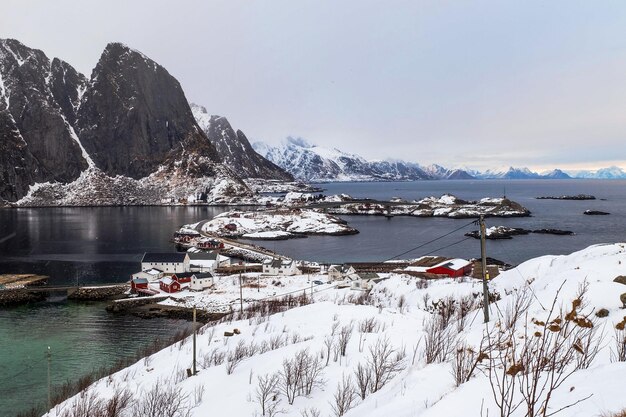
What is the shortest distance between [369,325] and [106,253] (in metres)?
64.0

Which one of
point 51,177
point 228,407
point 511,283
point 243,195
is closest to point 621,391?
point 228,407

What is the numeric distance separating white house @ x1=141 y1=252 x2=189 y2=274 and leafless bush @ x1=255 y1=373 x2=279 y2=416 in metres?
44.2

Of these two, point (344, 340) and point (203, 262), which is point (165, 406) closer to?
point (344, 340)

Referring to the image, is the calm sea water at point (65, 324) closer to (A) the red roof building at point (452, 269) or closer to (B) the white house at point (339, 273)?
(B) the white house at point (339, 273)

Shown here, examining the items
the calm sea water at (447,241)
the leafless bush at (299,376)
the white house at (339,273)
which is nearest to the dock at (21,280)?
the white house at (339,273)

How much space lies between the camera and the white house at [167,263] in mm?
52188

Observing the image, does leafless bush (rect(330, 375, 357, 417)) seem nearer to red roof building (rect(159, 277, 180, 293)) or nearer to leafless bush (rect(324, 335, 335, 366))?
leafless bush (rect(324, 335, 335, 366))

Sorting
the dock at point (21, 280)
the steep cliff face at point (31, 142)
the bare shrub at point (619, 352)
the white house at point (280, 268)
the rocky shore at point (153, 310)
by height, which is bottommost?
the rocky shore at point (153, 310)

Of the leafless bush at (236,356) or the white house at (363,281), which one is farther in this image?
the white house at (363,281)

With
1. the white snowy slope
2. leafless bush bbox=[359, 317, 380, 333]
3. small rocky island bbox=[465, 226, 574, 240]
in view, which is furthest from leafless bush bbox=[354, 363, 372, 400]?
small rocky island bbox=[465, 226, 574, 240]

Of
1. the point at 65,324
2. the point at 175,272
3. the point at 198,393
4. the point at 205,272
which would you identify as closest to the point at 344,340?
the point at 198,393

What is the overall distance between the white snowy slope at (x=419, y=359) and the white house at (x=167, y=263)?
107 feet

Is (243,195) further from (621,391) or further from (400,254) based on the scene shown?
(621,391)

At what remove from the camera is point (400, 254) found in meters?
67.1
